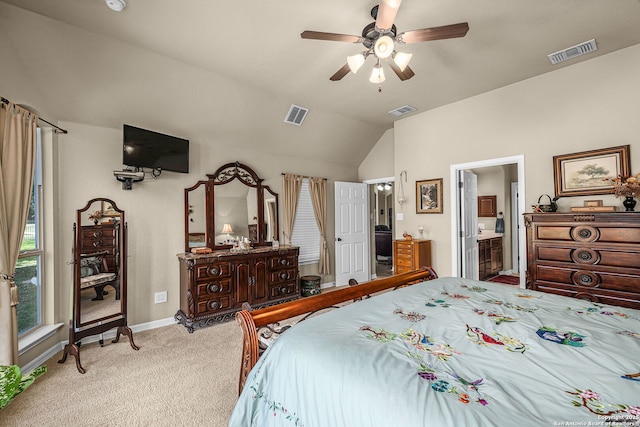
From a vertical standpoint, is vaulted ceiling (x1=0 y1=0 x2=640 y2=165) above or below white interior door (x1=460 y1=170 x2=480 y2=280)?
above

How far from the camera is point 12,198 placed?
2.31 meters

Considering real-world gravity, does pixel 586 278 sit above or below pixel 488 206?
below

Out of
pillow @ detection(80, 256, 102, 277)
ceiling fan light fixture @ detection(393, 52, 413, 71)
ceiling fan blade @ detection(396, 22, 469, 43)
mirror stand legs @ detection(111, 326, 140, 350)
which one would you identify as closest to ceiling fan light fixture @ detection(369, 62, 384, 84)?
ceiling fan light fixture @ detection(393, 52, 413, 71)

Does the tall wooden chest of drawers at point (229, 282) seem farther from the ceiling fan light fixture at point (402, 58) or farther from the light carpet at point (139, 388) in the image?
the ceiling fan light fixture at point (402, 58)

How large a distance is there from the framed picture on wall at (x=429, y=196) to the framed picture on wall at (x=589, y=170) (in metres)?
1.45

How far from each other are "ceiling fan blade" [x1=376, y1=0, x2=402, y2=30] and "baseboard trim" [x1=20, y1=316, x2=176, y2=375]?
13.0ft

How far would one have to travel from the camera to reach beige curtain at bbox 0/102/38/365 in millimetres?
2139

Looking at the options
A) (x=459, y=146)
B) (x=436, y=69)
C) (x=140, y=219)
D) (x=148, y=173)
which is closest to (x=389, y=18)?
(x=436, y=69)

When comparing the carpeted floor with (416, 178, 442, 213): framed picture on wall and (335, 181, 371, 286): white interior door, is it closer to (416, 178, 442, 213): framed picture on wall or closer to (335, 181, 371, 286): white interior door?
(416, 178, 442, 213): framed picture on wall

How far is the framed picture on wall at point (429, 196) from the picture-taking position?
451cm

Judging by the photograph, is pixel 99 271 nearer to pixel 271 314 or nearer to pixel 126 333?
pixel 126 333

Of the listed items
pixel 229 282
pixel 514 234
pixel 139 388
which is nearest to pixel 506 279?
pixel 514 234

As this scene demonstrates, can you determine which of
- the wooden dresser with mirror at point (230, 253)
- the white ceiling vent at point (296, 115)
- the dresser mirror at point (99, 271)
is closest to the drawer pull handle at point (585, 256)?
the wooden dresser with mirror at point (230, 253)

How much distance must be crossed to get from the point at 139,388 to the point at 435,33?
11.6ft
